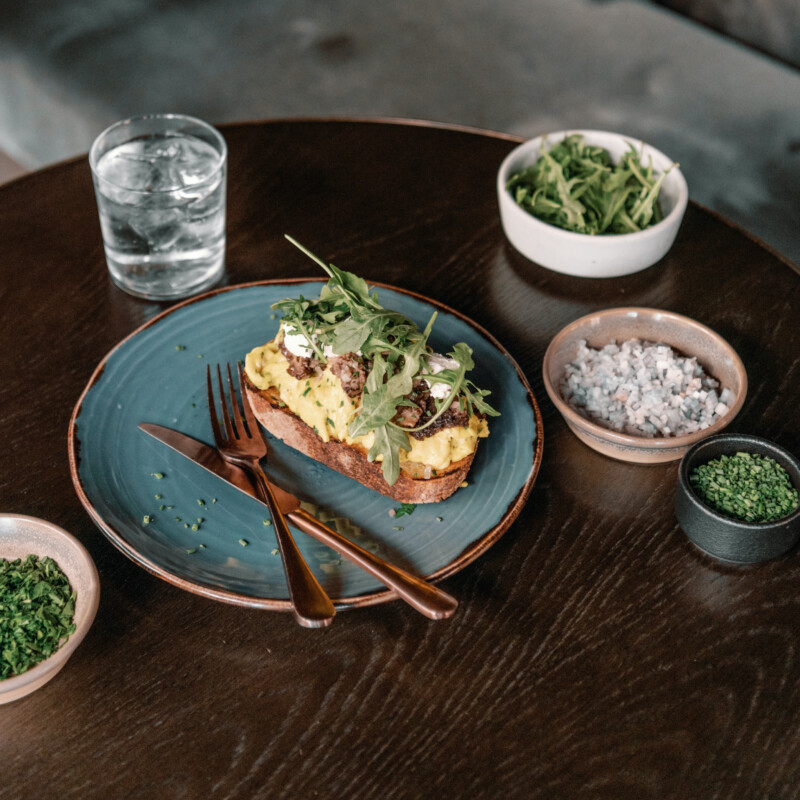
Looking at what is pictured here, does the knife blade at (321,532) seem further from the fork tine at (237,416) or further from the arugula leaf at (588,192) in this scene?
the arugula leaf at (588,192)

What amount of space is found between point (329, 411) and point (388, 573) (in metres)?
0.27

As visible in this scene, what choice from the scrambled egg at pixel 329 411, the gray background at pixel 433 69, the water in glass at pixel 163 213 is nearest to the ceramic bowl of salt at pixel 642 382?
the scrambled egg at pixel 329 411

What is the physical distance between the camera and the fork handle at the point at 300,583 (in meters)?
1.06

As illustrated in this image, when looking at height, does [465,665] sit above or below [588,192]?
below

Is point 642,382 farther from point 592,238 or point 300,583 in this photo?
point 300,583

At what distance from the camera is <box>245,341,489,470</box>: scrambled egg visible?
1.23 metres

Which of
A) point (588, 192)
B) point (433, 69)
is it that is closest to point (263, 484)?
point (588, 192)

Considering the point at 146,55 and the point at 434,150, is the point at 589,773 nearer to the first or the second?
the point at 434,150

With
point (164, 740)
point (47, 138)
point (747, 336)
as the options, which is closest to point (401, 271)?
point (747, 336)

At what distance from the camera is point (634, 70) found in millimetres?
2740

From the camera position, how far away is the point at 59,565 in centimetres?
111

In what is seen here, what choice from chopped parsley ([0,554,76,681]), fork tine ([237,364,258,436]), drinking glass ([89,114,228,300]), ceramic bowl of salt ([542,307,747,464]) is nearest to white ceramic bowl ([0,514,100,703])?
chopped parsley ([0,554,76,681])

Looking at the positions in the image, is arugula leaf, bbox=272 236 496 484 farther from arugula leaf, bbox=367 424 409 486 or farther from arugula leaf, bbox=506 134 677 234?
arugula leaf, bbox=506 134 677 234

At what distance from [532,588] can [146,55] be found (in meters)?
2.34
